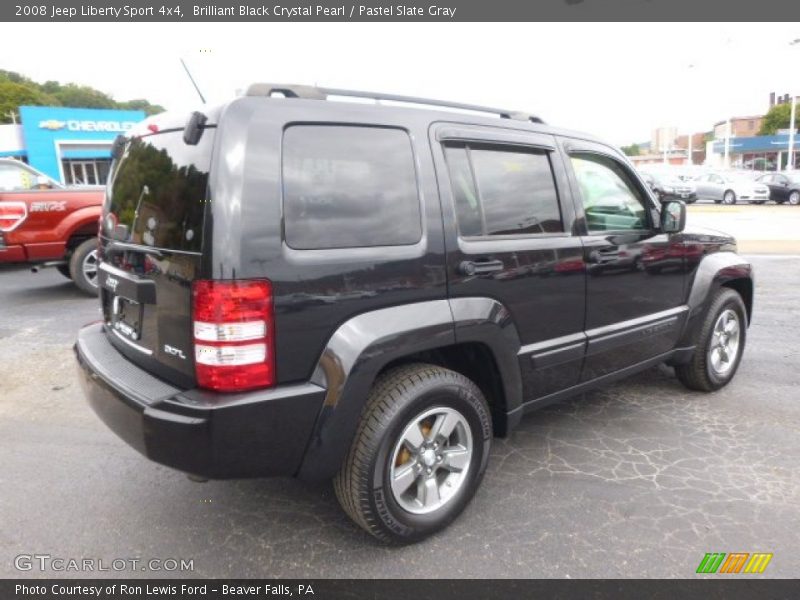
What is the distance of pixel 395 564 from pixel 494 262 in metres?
1.41

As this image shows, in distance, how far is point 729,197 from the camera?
2505 centimetres

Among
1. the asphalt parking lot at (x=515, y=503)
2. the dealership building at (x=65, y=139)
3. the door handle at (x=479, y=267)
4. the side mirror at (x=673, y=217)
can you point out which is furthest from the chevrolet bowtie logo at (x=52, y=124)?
the door handle at (x=479, y=267)

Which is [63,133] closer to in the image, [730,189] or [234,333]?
[730,189]

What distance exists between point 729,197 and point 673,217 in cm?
2514

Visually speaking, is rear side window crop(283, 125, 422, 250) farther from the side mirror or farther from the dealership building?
the dealership building

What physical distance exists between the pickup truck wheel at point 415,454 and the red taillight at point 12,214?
6.44 m

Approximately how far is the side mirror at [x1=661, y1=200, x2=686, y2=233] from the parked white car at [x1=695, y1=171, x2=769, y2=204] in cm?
2466

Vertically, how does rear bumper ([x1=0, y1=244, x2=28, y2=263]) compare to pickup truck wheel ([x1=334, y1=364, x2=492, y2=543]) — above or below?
above

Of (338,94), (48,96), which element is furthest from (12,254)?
(48,96)

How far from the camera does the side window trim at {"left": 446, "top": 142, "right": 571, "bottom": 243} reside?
270 cm

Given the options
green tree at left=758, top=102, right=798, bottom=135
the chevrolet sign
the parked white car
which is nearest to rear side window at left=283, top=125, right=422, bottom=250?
the parked white car

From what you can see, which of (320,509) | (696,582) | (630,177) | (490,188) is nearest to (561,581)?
(696,582)

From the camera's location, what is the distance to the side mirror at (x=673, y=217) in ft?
11.9

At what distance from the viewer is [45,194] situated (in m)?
7.20
